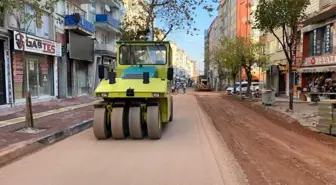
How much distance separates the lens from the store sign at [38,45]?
723 inches

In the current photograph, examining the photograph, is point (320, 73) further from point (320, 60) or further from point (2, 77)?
point (2, 77)

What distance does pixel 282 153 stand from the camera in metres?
8.51

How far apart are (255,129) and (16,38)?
12730 mm

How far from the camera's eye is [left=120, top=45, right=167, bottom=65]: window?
40.8ft

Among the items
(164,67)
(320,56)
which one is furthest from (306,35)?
(164,67)

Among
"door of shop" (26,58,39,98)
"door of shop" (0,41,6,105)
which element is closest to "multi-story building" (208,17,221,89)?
"door of shop" (26,58,39,98)

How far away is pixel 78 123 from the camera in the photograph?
1293cm

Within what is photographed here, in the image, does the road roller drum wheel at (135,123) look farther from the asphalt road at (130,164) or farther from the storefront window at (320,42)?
the storefront window at (320,42)

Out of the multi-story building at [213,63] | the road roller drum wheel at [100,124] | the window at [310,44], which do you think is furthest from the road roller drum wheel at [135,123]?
the multi-story building at [213,63]

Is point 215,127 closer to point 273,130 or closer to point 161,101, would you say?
point 273,130

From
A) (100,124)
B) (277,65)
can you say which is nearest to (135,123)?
(100,124)

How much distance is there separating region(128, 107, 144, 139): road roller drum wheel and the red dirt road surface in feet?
8.01

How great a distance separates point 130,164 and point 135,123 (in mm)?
2755

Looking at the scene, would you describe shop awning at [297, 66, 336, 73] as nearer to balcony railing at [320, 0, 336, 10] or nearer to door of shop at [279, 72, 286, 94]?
balcony railing at [320, 0, 336, 10]
